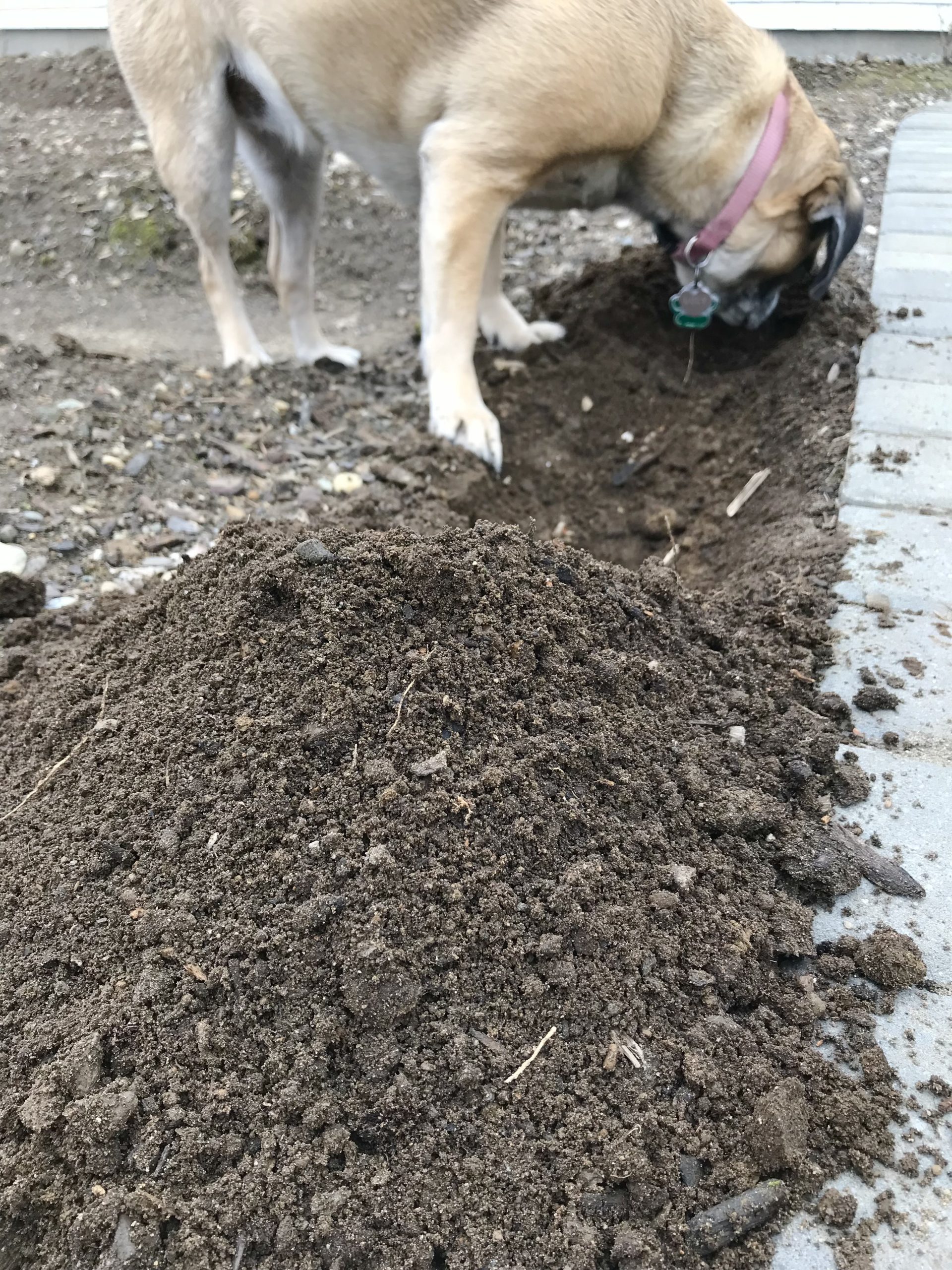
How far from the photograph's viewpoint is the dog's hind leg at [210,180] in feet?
11.8

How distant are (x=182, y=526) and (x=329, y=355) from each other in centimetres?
172

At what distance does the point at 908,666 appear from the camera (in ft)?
6.33

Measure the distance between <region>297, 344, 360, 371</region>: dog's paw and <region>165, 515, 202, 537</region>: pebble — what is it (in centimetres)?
151

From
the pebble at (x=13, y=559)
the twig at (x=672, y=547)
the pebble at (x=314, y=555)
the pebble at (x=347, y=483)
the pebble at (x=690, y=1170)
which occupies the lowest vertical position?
the twig at (x=672, y=547)

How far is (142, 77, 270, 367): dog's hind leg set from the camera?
3.59 m

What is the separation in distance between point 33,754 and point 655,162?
2.89 m

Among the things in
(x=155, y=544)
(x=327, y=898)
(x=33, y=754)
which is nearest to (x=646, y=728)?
(x=327, y=898)

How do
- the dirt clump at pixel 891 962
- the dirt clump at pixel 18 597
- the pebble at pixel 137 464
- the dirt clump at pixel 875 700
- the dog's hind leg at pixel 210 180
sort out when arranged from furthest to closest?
the dog's hind leg at pixel 210 180
the pebble at pixel 137 464
the dirt clump at pixel 18 597
the dirt clump at pixel 875 700
the dirt clump at pixel 891 962

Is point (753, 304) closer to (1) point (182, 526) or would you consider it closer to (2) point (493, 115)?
(2) point (493, 115)

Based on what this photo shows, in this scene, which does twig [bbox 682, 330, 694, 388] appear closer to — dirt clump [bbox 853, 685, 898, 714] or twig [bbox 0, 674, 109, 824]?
dirt clump [bbox 853, 685, 898, 714]

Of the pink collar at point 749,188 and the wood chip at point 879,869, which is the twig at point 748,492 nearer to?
the pink collar at point 749,188

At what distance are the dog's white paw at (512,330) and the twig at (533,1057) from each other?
3.08m

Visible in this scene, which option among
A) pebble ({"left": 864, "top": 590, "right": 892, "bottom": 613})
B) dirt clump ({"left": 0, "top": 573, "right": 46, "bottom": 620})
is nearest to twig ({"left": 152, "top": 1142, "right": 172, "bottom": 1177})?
dirt clump ({"left": 0, "top": 573, "right": 46, "bottom": 620})

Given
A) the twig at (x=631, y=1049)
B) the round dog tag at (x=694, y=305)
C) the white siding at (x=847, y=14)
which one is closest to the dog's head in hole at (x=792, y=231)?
the round dog tag at (x=694, y=305)
